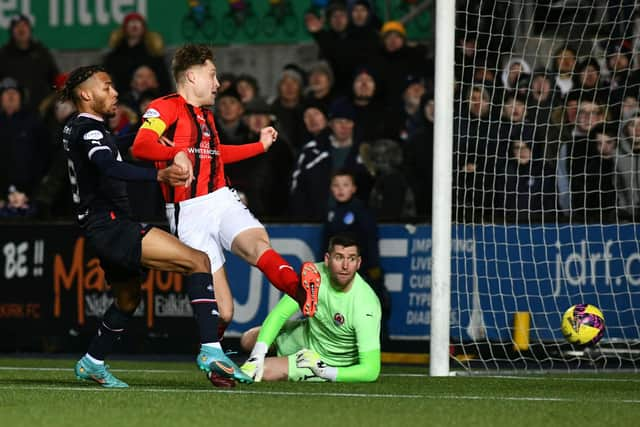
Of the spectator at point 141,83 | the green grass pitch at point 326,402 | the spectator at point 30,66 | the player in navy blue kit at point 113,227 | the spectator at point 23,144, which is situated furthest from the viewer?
the spectator at point 30,66

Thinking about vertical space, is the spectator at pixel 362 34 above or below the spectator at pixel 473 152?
above

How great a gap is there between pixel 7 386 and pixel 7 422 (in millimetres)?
2264

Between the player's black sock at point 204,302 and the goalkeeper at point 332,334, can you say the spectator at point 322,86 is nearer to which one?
the goalkeeper at point 332,334

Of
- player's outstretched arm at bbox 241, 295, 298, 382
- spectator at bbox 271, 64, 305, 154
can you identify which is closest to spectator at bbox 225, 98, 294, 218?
spectator at bbox 271, 64, 305, 154

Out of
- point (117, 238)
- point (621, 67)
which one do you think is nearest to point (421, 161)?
point (621, 67)

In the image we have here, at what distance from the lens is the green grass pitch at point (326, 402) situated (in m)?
5.95

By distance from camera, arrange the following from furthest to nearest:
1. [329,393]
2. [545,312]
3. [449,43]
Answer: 1. [545,312]
2. [449,43]
3. [329,393]

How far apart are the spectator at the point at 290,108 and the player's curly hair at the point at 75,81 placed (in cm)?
598

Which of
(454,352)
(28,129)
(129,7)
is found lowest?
(454,352)

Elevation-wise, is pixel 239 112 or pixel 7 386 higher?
pixel 239 112

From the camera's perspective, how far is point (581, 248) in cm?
1156

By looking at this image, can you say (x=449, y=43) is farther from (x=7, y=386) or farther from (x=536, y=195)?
(x=7, y=386)

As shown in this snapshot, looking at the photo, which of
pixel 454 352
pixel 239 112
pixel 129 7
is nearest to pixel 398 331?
pixel 454 352

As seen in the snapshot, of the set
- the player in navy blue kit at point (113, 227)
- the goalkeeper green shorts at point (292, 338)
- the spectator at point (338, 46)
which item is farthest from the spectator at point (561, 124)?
the player in navy blue kit at point (113, 227)
